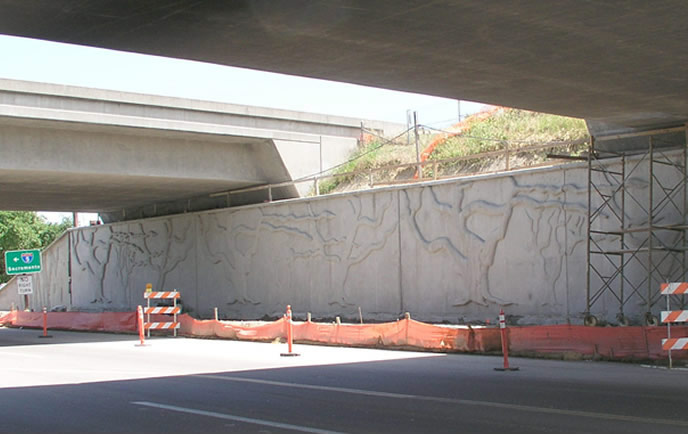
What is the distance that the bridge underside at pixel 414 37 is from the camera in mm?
10250

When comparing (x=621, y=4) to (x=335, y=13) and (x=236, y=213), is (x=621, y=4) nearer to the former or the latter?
(x=335, y=13)

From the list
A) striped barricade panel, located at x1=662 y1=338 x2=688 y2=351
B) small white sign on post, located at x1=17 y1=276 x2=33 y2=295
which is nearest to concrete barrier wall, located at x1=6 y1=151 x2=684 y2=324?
striped barricade panel, located at x1=662 y1=338 x2=688 y2=351

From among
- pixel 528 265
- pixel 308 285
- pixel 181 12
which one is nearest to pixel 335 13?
pixel 181 12

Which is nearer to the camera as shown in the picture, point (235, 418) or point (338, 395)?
point (235, 418)

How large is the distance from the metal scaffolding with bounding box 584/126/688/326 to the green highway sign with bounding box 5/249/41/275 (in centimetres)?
2458

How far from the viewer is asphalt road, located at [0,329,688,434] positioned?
9.95 metres

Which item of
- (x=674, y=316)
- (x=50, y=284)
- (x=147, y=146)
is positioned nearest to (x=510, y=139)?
(x=147, y=146)

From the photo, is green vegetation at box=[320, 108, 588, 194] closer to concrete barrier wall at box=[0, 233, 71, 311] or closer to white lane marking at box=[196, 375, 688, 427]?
white lane marking at box=[196, 375, 688, 427]

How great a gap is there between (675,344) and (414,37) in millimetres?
7497

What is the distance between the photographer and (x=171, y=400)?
12.4m

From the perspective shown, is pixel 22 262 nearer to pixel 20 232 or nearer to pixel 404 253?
pixel 404 253

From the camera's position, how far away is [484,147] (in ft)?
96.3

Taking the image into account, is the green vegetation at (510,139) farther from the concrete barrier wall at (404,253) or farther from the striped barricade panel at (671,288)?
the striped barricade panel at (671,288)

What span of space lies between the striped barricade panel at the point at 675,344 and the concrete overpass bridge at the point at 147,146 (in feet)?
58.3
